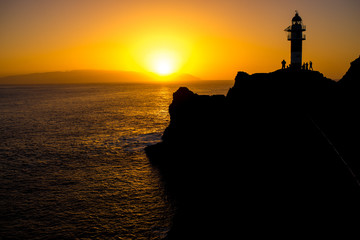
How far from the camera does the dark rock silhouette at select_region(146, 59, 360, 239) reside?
1504cm

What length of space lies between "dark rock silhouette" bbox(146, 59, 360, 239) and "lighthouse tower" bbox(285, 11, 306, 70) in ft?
43.1

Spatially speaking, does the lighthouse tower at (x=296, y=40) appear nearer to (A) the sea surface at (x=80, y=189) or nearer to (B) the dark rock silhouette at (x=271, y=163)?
(B) the dark rock silhouette at (x=271, y=163)

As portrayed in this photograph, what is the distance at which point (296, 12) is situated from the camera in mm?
41812

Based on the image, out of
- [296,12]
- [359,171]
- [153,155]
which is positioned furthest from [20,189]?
[296,12]

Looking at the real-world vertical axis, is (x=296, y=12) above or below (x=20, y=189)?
above

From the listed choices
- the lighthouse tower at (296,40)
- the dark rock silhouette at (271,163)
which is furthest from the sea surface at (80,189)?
the lighthouse tower at (296,40)

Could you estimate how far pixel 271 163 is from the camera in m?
19.6

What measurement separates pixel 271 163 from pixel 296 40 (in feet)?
97.8

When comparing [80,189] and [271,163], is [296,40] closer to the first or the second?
[271,163]

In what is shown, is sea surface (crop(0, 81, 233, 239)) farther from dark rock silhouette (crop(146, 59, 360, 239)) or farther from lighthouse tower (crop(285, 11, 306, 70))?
lighthouse tower (crop(285, 11, 306, 70))

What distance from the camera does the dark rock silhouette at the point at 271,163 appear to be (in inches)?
592

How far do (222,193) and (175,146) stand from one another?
50.2ft

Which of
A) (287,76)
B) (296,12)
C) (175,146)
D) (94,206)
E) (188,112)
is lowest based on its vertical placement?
(94,206)

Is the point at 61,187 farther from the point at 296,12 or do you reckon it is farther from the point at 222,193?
the point at 296,12
